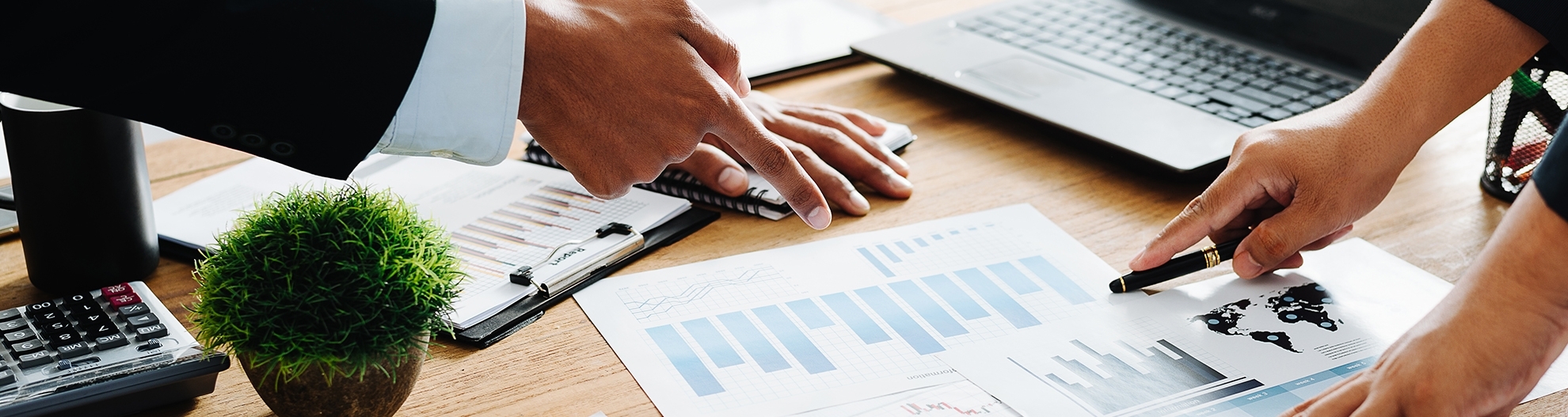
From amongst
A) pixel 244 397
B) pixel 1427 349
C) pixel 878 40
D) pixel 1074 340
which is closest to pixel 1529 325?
pixel 1427 349

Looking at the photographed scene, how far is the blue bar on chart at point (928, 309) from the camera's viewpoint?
80cm

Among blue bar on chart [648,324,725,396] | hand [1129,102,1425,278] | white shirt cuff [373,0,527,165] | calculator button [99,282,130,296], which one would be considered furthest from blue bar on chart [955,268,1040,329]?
calculator button [99,282,130,296]

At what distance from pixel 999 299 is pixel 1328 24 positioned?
0.62m

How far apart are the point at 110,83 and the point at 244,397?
0.20 m

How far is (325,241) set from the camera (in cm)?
58

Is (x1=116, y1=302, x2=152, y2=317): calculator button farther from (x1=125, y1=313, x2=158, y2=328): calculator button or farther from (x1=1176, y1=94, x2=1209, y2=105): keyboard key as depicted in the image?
(x1=1176, y1=94, x2=1209, y2=105): keyboard key

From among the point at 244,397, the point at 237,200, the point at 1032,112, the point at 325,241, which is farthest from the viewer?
the point at 1032,112

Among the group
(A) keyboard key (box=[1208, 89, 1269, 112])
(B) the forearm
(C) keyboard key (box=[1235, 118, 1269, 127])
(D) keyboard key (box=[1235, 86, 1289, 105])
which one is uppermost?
(B) the forearm

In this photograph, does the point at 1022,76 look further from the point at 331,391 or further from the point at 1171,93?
the point at 331,391

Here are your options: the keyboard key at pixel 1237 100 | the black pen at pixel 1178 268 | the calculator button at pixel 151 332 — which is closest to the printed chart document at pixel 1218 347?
the black pen at pixel 1178 268

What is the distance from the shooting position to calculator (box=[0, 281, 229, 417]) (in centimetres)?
64

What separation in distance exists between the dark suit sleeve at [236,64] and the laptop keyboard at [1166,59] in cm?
79

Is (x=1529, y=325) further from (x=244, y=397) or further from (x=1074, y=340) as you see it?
(x=244, y=397)

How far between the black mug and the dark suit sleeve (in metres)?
0.12
